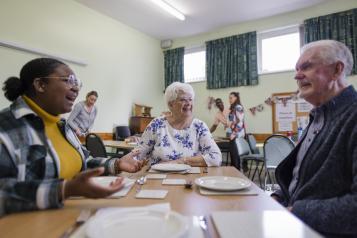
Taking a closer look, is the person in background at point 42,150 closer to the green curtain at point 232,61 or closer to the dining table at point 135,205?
the dining table at point 135,205

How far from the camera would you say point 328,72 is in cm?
117

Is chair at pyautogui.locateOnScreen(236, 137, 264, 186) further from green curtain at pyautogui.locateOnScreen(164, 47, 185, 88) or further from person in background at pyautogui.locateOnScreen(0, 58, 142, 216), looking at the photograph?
green curtain at pyautogui.locateOnScreen(164, 47, 185, 88)

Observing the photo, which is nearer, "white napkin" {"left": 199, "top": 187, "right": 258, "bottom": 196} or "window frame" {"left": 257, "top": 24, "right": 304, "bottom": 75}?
"white napkin" {"left": 199, "top": 187, "right": 258, "bottom": 196}

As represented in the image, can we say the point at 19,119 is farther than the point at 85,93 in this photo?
No

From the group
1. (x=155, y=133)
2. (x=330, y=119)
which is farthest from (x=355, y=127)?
(x=155, y=133)

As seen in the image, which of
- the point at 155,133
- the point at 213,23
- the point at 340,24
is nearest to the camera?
the point at 155,133

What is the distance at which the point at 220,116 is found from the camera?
5.44m

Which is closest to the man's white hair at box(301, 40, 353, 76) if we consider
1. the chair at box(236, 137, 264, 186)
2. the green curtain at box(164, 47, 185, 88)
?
the chair at box(236, 137, 264, 186)

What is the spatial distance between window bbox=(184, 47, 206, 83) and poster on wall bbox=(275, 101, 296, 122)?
6.24 feet

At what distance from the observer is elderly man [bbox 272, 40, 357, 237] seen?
0.88 meters

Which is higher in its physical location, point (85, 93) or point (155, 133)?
point (85, 93)

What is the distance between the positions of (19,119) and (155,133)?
1.11 meters

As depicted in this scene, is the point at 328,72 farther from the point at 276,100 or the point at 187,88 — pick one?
the point at 276,100

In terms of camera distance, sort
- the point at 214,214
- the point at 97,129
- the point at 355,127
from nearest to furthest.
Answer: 1. the point at 214,214
2. the point at 355,127
3. the point at 97,129
